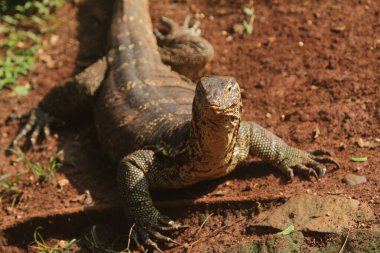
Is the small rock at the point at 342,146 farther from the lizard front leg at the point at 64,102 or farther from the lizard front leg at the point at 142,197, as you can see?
the lizard front leg at the point at 64,102

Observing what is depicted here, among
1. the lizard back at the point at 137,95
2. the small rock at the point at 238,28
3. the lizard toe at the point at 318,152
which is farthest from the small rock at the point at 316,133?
the small rock at the point at 238,28

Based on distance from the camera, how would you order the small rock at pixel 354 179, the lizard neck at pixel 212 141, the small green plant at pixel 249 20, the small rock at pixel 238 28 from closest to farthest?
the lizard neck at pixel 212 141 < the small rock at pixel 354 179 < the small green plant at pixel 249 20 < the small rock at pixel 238 28

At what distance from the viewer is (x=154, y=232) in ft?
18.4

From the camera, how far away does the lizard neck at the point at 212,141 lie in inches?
197

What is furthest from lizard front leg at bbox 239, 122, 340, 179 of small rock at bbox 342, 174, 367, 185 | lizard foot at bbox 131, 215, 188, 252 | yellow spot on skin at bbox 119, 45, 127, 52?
yellow spot on skin at bbox 119, 45, 127, 52

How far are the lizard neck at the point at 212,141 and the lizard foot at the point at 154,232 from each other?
22.6 inches

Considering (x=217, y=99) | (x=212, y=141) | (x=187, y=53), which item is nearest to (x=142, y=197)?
(x=212, y=141)

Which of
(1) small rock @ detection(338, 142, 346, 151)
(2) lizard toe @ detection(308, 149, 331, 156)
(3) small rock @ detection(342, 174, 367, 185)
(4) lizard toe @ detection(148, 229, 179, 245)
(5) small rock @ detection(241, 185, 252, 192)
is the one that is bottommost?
(4) lizard toe @ detection(148, 229, 179, 245)

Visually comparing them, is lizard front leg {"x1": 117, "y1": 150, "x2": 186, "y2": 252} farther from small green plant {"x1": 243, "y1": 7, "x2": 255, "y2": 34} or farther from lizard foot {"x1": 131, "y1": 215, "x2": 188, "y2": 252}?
small green plant {"x1": 243, "y1": 7, "x2": 255, "y2": 34}

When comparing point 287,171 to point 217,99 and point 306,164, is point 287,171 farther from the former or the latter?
point 217,99

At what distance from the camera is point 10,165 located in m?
7.09

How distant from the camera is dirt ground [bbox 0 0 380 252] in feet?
18.3

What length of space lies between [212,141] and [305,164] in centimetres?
112

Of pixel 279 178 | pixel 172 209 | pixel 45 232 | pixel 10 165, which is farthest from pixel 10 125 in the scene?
pixel 279 178
